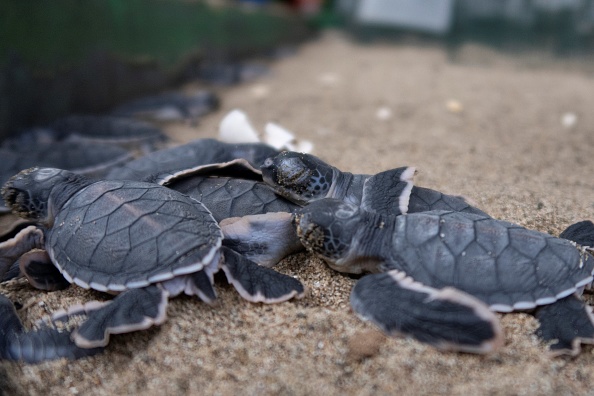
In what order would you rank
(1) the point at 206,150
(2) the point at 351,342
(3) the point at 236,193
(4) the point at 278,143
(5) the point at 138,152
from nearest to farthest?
(2) the point at 351,342, (3) the point at 236,193, (1) the point at 206,150, (4) the point at 278,143, (5) the point at 138,152

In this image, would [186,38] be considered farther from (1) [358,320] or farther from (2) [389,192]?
(1) [358,320]

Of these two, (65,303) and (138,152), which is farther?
(138,152)

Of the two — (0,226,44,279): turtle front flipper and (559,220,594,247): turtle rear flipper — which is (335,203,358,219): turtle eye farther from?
(0,226,44,279): turtle front flipper

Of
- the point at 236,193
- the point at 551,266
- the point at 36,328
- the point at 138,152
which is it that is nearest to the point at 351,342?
the point at 551,266

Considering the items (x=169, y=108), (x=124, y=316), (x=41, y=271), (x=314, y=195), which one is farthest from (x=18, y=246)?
(x=169, y=108)

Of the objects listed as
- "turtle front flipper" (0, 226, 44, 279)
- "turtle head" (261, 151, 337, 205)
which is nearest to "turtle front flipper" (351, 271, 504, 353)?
"turtle head" (261, 151, 337, 205)

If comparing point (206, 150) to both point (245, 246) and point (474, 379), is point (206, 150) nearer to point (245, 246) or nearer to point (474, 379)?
point (245, 246)

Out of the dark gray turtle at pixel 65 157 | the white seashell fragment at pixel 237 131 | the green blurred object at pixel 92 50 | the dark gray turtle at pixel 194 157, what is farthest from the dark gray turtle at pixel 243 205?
the green blurred object at pixel 92 50

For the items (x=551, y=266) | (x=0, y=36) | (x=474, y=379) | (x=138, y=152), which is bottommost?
(x=138, y=152)
